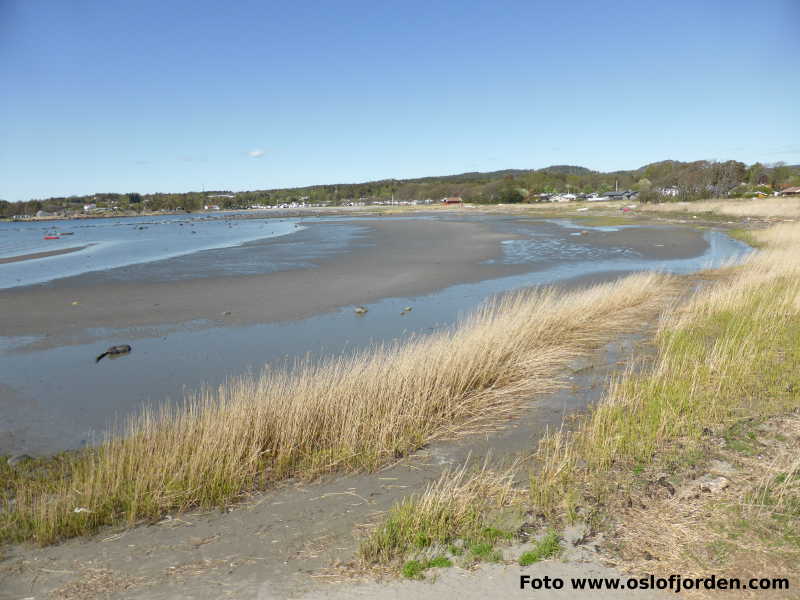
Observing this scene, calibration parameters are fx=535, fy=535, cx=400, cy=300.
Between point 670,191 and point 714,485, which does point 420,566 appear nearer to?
point 714,485

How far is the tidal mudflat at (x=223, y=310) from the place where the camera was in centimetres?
1020

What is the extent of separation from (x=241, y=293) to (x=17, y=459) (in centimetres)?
1370

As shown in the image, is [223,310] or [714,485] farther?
[223,310]

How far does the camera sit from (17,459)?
7.30 m

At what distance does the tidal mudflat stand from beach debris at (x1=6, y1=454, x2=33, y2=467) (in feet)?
1.16

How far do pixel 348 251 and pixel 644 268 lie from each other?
18.4 meters

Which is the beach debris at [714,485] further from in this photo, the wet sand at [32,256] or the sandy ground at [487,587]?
the wet sand at [32,256]

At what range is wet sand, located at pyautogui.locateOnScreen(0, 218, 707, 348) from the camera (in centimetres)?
1655

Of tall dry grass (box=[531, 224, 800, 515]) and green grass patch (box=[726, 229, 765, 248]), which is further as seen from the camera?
green grass patch (box=[726, 229, 765, 248])

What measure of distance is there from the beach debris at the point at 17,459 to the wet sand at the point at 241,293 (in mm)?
7458

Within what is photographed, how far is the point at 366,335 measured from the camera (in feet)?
46.0

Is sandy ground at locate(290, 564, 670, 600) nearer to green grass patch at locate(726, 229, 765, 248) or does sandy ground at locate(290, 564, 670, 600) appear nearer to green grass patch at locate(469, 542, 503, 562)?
green grass patch at locate(469, 542, 503, 562)

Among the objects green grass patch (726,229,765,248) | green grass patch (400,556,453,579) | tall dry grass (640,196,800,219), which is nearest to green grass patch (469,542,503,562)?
green grass patch (400,556,453,579)

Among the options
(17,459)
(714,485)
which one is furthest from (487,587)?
(17,459)
